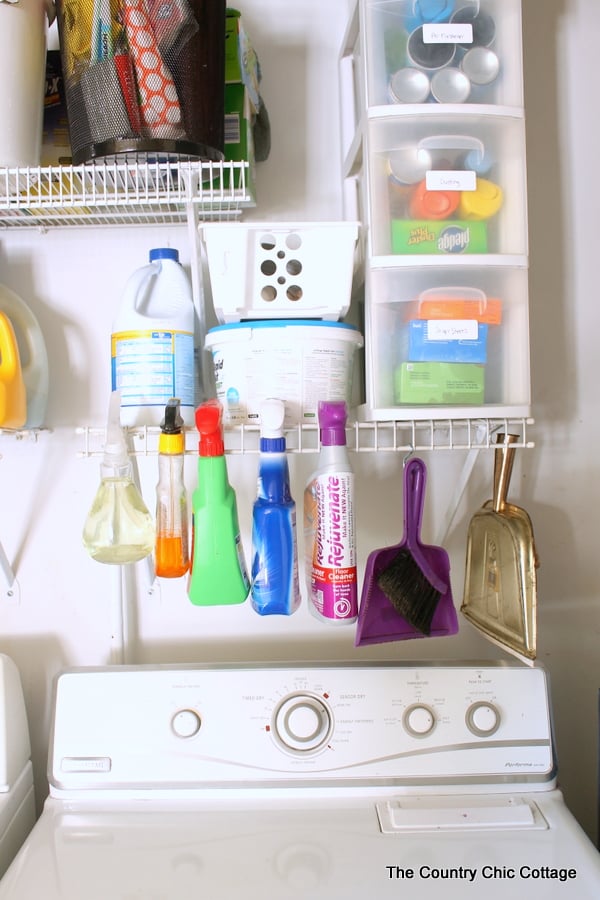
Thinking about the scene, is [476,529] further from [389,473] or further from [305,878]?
[305,878]

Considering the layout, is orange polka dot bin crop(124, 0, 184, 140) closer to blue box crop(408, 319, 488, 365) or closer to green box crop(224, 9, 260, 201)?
green box crop(224, 9, 260, 201)

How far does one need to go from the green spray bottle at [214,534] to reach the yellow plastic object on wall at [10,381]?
0.89ft

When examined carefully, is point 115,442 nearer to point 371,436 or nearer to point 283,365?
point 283,365

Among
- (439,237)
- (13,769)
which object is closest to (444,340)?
(439,237)

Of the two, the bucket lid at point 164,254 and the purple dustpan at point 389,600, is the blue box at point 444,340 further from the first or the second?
the bucket lid at point 164,254

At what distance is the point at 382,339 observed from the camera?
89cm

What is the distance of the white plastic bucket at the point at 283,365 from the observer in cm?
88

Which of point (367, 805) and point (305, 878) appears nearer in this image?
point (305, 878)

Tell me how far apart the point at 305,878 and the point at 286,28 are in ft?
4.02

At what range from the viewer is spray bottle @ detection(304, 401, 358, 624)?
0.88 m

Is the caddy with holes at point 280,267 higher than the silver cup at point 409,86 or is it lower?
lower

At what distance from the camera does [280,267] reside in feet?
2.92

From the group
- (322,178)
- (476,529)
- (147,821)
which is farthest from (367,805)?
(322,178)

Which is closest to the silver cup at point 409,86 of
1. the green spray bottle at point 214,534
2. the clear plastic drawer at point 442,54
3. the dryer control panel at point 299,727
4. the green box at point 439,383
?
the clear plastic drawer at point 442,54
